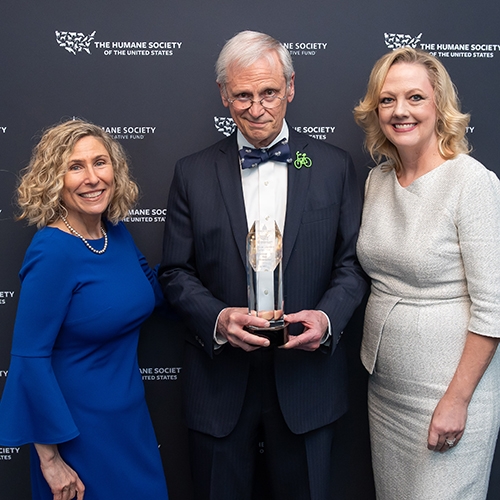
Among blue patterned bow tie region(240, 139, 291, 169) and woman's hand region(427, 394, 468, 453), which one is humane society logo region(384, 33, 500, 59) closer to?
blue patterned bow tie region(240, 139, 291, 169)

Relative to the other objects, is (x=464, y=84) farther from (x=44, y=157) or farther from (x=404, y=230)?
(x=44, y=157)

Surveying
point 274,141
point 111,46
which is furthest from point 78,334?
point 111,46

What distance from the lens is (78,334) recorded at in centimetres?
176

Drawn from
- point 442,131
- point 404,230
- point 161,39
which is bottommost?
point 404,230

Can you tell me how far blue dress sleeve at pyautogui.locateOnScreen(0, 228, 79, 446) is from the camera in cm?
167

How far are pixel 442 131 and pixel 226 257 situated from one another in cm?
82

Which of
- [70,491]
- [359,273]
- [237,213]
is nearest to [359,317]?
[359,273]

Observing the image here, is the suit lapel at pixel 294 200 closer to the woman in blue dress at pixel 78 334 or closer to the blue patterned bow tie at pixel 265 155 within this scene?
the blue patterned bow tie at pixel 265 155

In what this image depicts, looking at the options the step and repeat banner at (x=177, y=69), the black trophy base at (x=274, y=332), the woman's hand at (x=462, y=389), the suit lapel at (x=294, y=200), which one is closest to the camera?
the black trophy base at (x=274, y=332)

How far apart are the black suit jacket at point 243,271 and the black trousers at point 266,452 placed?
5 cm

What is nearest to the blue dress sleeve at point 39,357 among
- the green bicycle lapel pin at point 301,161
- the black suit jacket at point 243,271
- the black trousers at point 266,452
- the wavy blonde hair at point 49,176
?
the wavy blonde hair at point 49,176

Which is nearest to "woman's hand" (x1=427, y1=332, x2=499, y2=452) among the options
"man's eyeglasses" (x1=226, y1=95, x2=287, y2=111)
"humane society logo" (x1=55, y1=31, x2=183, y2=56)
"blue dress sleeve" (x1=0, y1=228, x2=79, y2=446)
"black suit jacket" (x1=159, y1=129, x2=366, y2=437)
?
"black suit jacket" (x1=159, y1=129, x2=366, y2=437)

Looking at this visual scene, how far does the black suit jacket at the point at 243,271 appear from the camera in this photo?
1840 mm

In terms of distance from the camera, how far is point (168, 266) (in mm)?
1991
